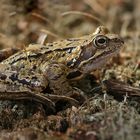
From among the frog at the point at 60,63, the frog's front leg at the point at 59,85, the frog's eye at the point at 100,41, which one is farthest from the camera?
the frog's eye at the point at 100,41

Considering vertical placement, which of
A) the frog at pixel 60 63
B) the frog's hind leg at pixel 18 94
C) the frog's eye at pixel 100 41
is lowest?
the frog's hind leg at pixel 18 94

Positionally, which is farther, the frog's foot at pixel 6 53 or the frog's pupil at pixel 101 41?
the frog's foot at pixel 6 53

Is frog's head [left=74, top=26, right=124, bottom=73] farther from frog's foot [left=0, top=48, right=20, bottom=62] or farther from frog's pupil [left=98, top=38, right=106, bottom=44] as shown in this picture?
frog's foot [left=0, top=48, right=20, bottom=62]

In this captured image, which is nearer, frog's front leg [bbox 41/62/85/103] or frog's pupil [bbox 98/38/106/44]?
frog's front leg [bbox 41/62/85/103]

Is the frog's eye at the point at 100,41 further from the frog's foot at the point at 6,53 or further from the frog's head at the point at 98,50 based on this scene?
the frog's foot at the point at 6,53

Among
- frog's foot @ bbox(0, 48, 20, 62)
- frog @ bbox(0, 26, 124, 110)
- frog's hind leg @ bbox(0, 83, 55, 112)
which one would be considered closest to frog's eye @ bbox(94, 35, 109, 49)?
frog @ bbox(0, 26, 124, 110)

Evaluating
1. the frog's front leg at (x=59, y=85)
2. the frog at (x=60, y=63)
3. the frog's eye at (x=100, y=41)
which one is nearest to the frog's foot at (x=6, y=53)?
the frog at (x=60, y=63)

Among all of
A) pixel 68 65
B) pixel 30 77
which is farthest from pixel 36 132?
pixel 68 65

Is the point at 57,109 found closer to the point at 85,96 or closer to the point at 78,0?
the point at 85,96
